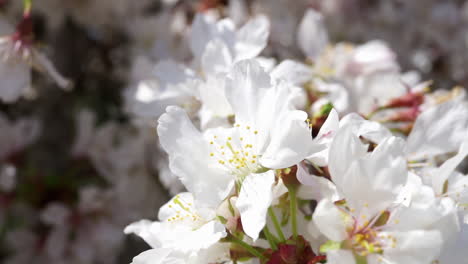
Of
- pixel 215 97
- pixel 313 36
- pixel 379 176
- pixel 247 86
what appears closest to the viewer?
pixel 379 176

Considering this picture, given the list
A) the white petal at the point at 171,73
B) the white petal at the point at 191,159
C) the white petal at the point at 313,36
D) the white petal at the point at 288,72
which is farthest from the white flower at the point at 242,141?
the white petal at the point at 313,36

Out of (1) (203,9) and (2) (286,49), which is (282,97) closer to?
(2) (286,49)

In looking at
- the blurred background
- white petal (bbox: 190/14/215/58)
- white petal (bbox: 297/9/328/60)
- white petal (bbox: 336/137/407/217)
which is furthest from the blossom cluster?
white petal (bbox: 297/9/328/60)

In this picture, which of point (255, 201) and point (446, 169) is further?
point (446, 169)

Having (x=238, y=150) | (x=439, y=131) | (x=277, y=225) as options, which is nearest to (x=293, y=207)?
(x=277, y=225)

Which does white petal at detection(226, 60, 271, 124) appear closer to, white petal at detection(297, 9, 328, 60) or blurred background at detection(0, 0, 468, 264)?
blurred background at detection(0, 0, 468, 264)

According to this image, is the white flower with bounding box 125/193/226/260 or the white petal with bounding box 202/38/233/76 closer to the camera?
the white flower with bounding box 125/193/226/260

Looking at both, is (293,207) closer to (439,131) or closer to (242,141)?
(242,141)
